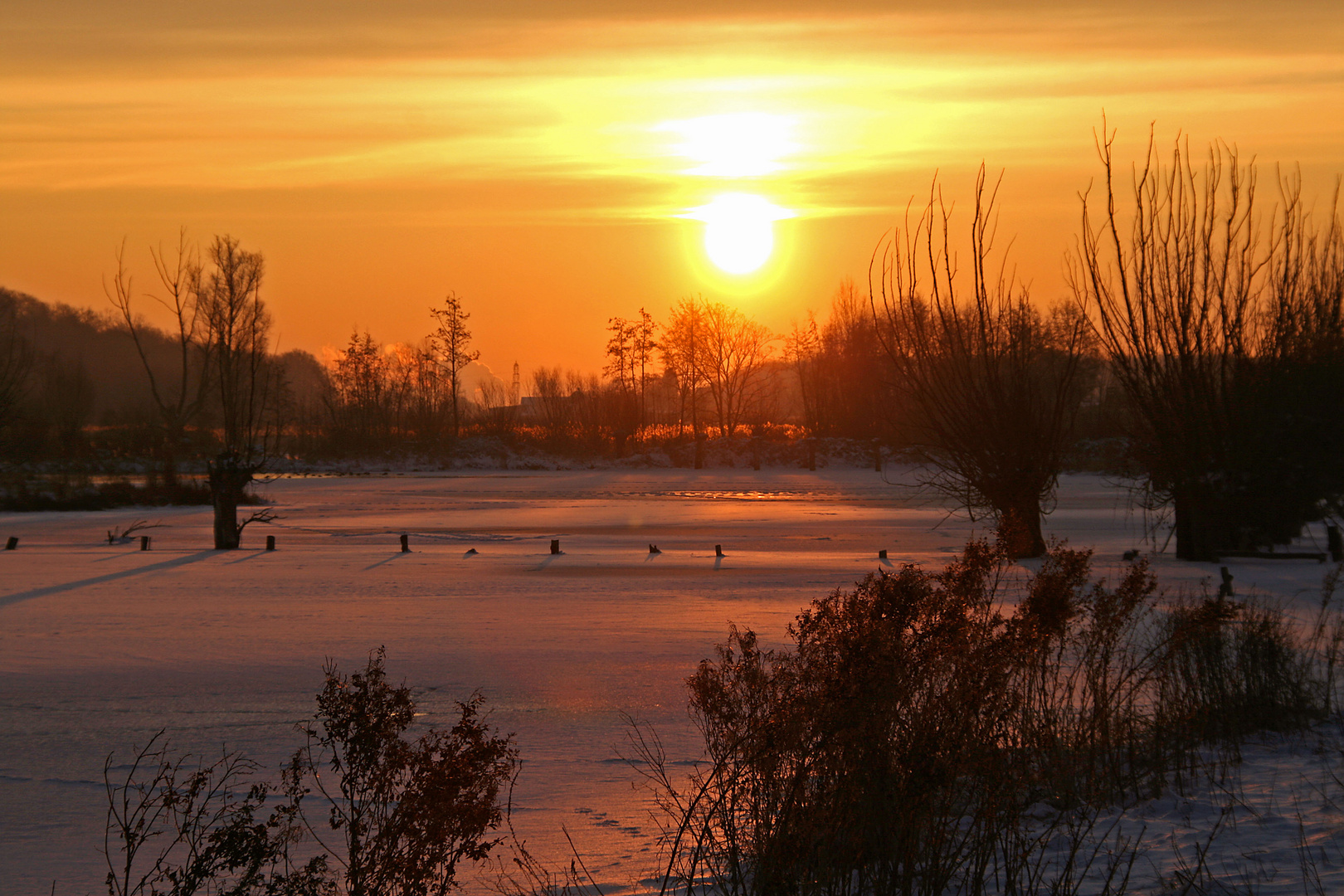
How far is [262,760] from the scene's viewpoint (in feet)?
21.9

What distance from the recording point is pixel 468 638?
1122cm

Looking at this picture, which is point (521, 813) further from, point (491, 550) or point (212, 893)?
point (491, 550)

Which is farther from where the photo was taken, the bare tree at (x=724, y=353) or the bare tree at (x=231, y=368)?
the bare tree at (x=724, y=353)

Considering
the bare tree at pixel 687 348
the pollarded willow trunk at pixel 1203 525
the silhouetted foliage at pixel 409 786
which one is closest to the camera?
the silhouetted foliage at pixel 409 786

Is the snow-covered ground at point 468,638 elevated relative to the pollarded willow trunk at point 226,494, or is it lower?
lower

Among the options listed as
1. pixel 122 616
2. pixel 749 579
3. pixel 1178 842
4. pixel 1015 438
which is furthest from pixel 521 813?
pixel 1015 438

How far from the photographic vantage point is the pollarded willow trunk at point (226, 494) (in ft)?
67.2

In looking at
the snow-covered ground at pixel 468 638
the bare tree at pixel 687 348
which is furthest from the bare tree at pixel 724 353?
the snow-covered ground at pixel 468 638

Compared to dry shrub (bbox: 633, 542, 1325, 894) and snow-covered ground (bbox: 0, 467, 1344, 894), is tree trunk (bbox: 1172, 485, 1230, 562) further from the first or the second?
dry shrub (bbox: 633, 542, 1325, 894)

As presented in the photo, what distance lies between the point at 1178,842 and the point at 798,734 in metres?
2.64

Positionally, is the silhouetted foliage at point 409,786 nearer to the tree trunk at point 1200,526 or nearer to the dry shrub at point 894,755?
the dry shrub at point 894,755

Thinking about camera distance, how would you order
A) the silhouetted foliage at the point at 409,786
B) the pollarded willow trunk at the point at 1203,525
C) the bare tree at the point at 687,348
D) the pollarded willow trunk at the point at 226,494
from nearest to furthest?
the silhouetted foliage at the point at 409,786 < the pollarded willow trunk at the point at 1203,525 < the pollarded willow trunk at the point at 226,494 < the bare tree at the point at 687,348

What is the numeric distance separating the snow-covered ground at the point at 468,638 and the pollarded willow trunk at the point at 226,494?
1.58ft

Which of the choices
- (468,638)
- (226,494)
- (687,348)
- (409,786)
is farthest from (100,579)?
(687,348)
